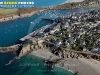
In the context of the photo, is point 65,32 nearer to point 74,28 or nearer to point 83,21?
point 74,28

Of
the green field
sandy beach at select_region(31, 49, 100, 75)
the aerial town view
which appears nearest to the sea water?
the aerial town view

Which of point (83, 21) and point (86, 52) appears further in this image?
point (83, 21)

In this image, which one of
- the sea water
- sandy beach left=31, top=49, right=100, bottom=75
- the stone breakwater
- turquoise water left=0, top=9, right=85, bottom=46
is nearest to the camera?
sandy beach left=31, top=49, right=100, bottom=75

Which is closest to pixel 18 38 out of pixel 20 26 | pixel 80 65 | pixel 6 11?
pixel 20 26

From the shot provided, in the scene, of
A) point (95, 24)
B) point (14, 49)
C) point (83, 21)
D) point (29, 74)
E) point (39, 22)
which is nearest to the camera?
point (29, 74)

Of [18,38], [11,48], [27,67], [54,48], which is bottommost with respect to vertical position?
[27,67]

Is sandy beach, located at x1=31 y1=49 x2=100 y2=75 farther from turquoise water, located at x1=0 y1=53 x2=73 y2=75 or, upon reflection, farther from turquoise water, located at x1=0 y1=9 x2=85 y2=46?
turquoise water, located at x1=0 y1=9 x2=85 y2=46

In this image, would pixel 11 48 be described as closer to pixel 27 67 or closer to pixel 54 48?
pixel 27 67

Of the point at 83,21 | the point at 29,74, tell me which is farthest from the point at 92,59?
the point at 83,21

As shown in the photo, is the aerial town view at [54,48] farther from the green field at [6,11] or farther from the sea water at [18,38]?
the green field at [6,11]
